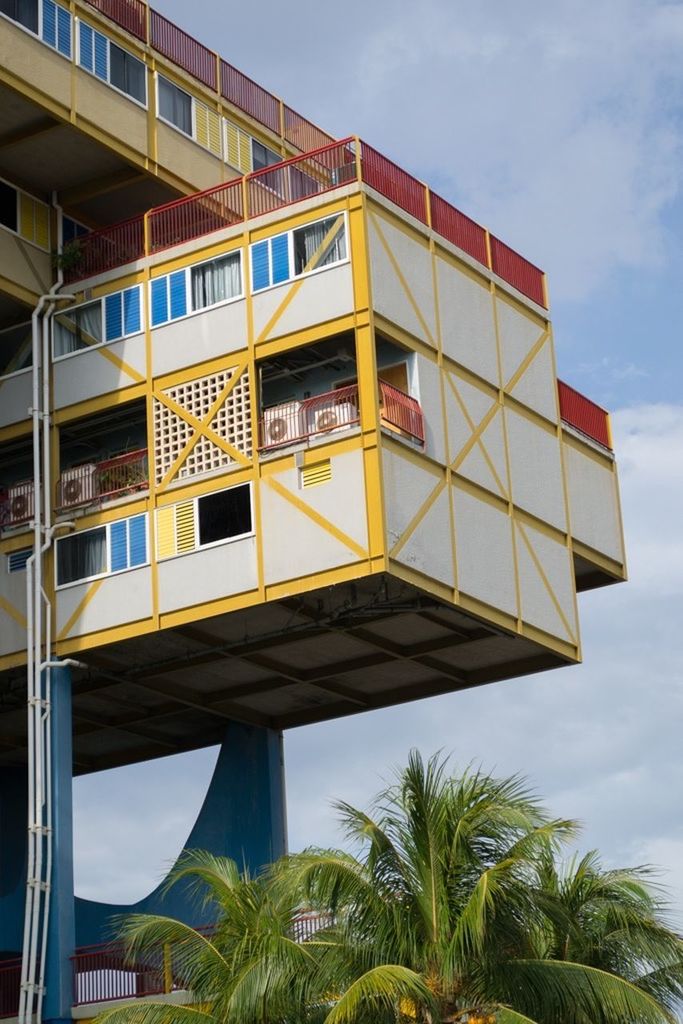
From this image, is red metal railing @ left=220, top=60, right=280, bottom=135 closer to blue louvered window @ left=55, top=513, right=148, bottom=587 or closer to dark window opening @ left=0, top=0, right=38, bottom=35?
dark window opening @ left=0, top=0, right=38, bottom=35

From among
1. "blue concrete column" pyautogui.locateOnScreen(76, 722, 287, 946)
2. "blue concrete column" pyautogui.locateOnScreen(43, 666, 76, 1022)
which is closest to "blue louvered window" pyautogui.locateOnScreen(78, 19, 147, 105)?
"blue concrete column" pyautogui.locateOnScreen(43, 666, 76, 1022)

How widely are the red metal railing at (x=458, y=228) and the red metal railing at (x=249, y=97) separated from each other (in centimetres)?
616

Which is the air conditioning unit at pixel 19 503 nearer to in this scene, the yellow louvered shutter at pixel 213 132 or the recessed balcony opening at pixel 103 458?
the recessed balcony opening at pixel 103 458

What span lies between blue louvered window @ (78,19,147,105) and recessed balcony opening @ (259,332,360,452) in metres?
6.47

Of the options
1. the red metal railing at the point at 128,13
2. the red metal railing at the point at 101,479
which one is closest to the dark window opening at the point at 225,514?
the red metal railing at the point at 101,479

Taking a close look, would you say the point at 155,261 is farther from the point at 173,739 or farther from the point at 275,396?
the point at 173,739

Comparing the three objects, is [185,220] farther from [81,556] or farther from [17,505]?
[81,556]

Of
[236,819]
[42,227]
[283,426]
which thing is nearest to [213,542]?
[283,426]

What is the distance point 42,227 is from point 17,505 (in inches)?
221

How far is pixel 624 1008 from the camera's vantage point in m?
31.2

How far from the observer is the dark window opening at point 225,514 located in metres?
39.9

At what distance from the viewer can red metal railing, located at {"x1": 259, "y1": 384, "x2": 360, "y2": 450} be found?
129ft

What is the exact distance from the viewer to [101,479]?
42375 millimetres

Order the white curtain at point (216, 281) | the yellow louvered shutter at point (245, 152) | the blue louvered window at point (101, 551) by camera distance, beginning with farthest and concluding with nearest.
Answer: the yellow louvered shutter at point (245, 152), the white curtain at point (216, 281), the blue louvered window at point (101, 551)
